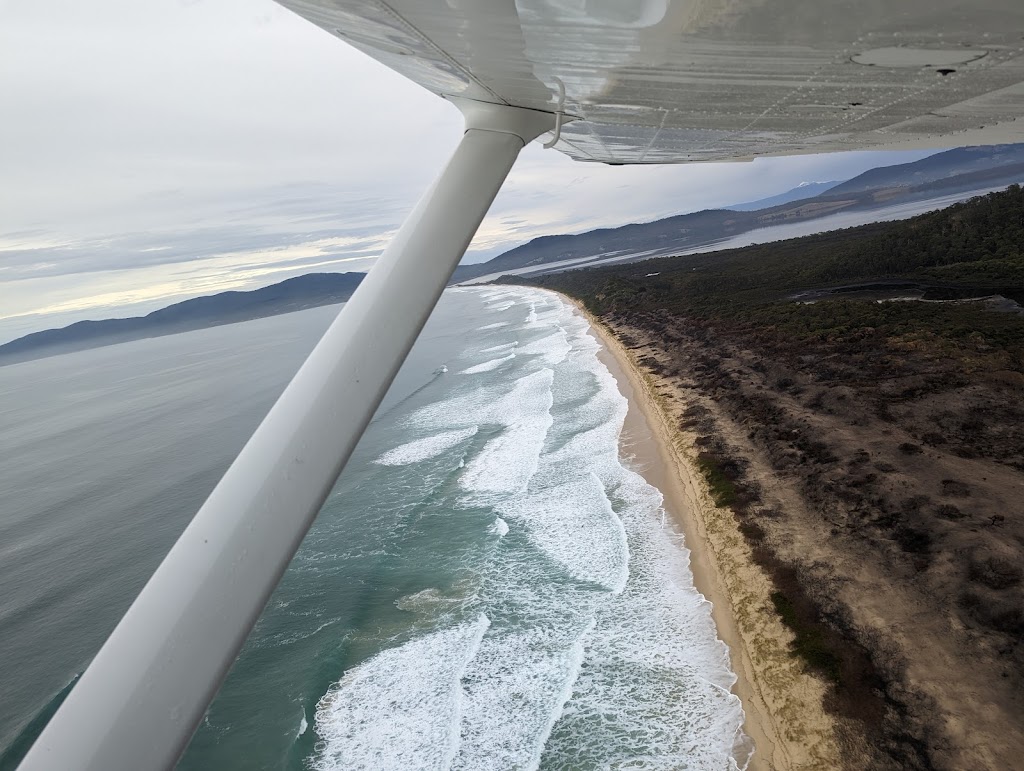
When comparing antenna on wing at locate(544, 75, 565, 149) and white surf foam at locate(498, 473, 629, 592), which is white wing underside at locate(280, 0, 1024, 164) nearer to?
antenna on wing at locate(544, 75, 565, 149)

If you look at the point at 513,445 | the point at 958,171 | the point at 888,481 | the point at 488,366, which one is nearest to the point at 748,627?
the point at 888,481

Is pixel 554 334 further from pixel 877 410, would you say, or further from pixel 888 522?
pixel 888 522

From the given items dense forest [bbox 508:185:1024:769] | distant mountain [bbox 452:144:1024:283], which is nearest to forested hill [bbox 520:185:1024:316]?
dense forest [bbox 508:185:1024:769]

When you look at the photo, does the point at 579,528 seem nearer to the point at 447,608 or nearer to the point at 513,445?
the point at 447,608

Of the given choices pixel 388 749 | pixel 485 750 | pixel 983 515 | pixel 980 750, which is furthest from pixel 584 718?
pixel 983 515

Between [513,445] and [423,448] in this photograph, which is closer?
[513,445]
